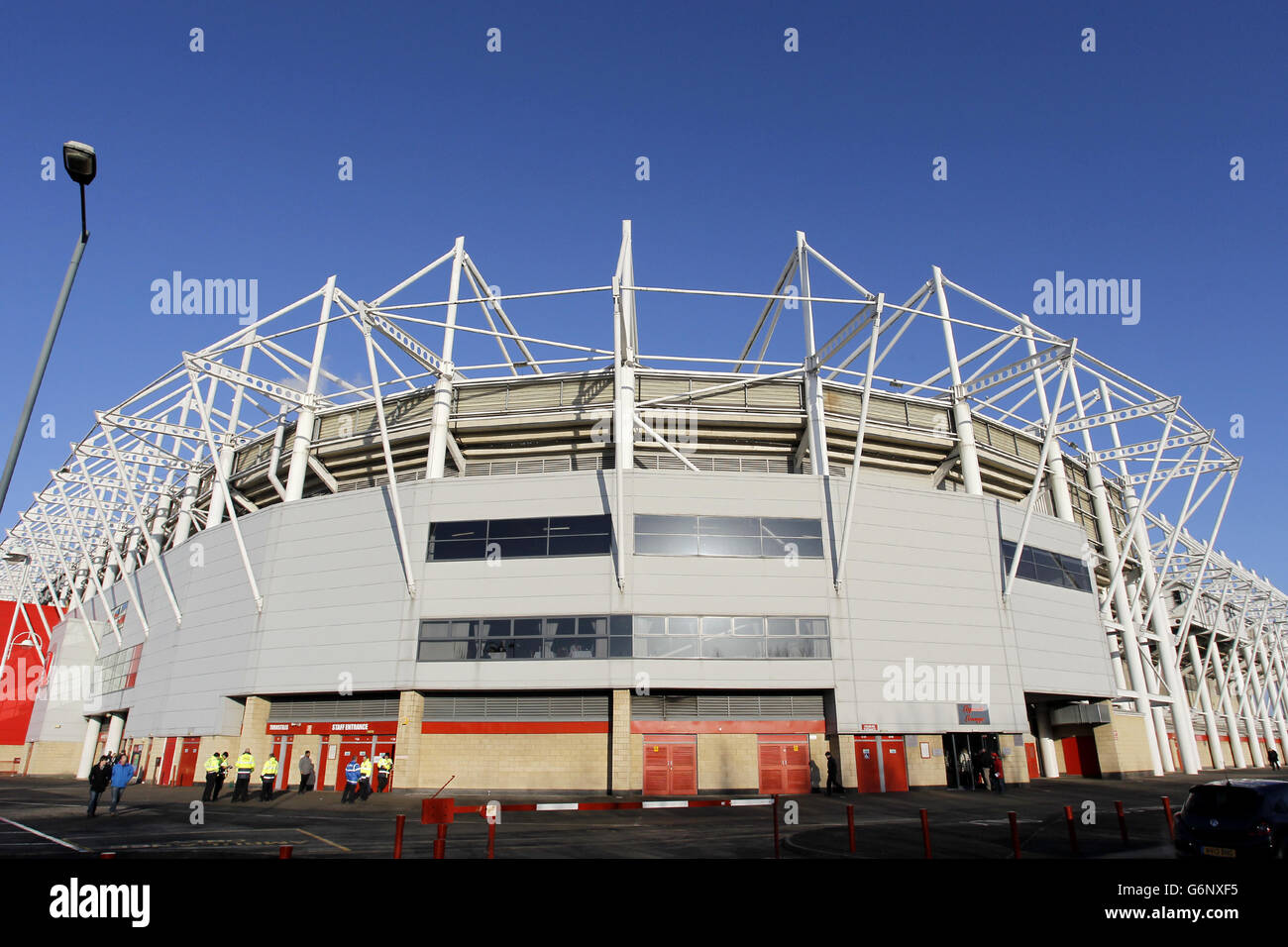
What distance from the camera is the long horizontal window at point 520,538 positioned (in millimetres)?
30484

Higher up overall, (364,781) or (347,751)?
(347,751)

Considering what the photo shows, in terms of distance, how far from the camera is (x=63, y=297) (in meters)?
11.9

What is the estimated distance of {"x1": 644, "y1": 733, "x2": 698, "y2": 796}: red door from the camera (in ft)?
93.9

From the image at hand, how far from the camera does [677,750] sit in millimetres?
29156

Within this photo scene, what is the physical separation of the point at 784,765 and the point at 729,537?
9091 millimetres

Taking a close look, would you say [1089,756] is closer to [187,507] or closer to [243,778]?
[243,778]

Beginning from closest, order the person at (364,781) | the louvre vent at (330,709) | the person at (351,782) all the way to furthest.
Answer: the person at (351,782), the person at (364,781), the louvre vent at (330,709)

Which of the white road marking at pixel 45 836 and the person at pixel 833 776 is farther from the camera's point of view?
the person at pixel 833 776

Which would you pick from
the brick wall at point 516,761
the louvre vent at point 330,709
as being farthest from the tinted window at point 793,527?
the louvre vent at point 330,709

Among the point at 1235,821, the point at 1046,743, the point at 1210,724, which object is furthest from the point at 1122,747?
the point at 1235,821

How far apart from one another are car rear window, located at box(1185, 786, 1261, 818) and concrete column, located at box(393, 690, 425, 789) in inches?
977

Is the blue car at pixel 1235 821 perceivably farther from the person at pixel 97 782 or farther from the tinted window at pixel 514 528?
the person at pixel 97 782

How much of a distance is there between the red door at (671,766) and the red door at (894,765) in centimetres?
739

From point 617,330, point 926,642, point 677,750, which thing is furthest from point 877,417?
point 677,750
